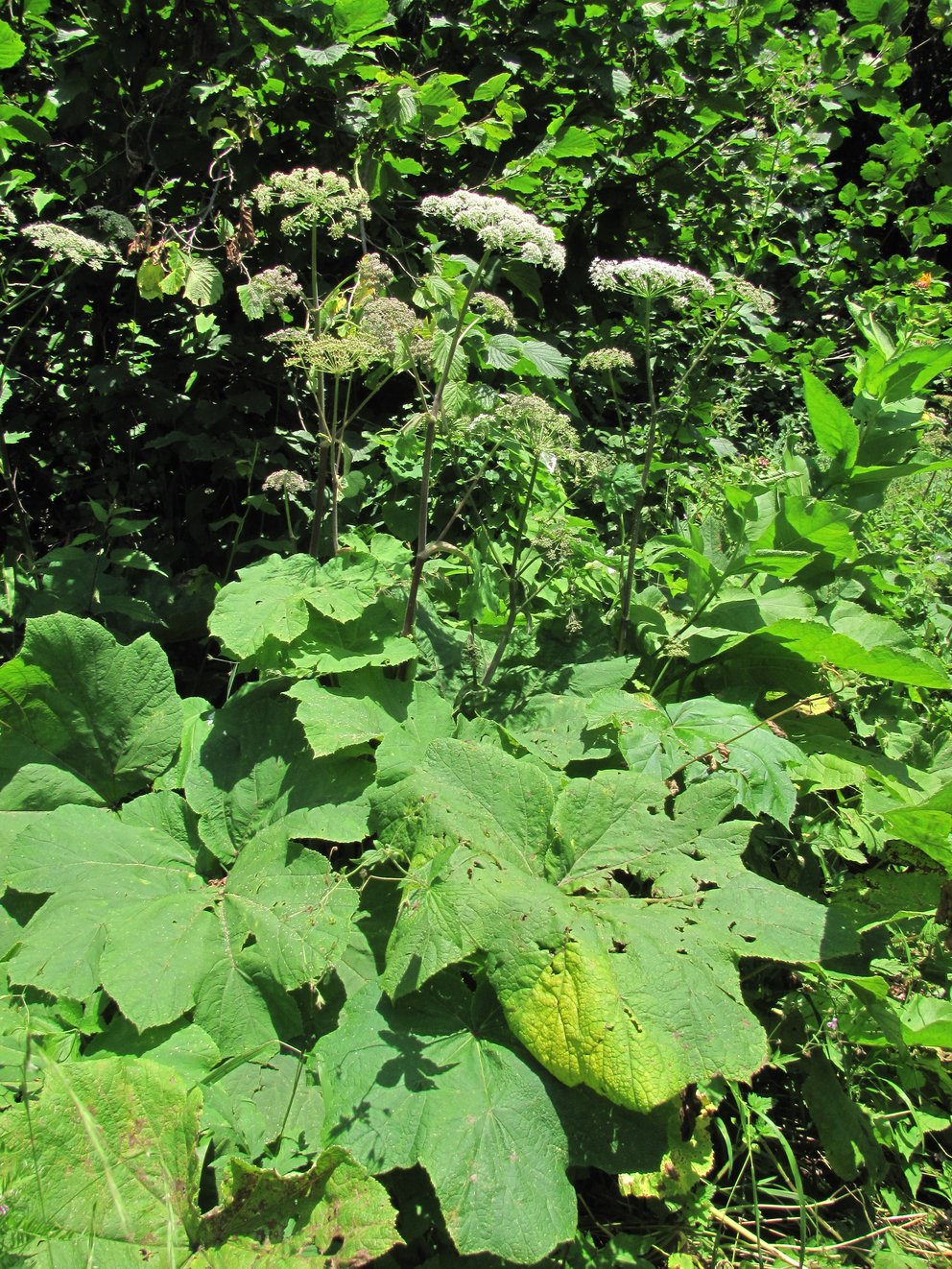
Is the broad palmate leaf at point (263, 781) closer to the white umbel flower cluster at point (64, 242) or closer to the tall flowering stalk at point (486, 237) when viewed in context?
the tall flowering stalk at point (486, 237)

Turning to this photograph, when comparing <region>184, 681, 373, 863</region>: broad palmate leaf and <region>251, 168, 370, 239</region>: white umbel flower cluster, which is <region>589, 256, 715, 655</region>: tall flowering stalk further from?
<region>184, 681, 373, 863</region>: broad palmate leaf

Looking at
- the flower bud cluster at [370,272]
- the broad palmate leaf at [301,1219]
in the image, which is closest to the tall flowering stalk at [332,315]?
the flower bud cluster at [370,272]

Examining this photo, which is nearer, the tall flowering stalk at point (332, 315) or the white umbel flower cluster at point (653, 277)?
the tall flowering stalk at point (332, 315)

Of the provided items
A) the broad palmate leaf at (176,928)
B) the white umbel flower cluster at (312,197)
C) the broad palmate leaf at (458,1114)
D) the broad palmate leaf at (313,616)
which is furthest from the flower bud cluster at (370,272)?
the broad palmate leaf at (458,1114)

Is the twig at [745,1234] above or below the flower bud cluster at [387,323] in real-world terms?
below

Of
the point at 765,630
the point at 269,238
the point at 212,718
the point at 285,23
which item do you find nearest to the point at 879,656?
the point at 765,630

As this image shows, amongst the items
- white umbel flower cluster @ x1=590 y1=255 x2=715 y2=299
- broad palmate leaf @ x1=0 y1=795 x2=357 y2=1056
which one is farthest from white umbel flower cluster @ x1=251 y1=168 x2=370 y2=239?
broad palmate leaf @ x1=0 y1=795 x2=357 y2=1056

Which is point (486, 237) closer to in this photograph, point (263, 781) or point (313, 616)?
point (313, 616)

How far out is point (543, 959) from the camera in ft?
5.55

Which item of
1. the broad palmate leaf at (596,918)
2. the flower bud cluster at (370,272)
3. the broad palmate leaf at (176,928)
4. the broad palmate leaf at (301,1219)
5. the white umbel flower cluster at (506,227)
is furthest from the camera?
the flower bud cluster at (370,272)

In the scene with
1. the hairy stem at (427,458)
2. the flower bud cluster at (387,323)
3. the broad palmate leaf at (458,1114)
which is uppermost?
the flower bud cluster at (387,323)

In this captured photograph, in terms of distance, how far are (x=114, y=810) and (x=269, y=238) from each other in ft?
6.82

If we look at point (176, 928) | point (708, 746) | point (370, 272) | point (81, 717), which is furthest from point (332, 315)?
point (176, 928)

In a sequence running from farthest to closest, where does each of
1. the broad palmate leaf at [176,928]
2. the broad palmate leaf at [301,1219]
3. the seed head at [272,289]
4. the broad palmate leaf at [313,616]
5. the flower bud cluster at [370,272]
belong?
the flower bud cluster at [370,272] < the seed head at [272,289] < the broad palmate leaf at [313,616] < the broad palmate leaf at [176,928] < the broad palmate leaf at [301,1219]
